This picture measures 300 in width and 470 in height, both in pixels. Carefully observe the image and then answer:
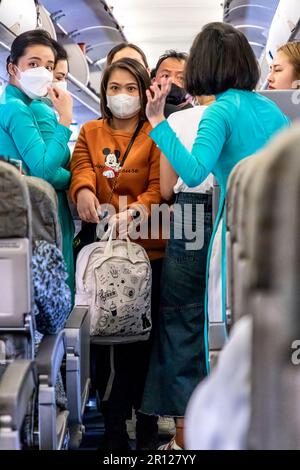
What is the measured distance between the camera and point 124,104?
297 cm

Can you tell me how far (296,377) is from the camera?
42.4 inches

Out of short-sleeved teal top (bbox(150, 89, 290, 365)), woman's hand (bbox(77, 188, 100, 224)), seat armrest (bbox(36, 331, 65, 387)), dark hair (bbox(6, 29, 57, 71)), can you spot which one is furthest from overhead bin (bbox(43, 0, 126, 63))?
seat armrest (bbox(36, 331, 65, 387))

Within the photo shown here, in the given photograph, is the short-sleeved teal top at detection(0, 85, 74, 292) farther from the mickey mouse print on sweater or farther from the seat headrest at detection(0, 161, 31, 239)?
the seat headrest at detection(0, 161, 31, 239)

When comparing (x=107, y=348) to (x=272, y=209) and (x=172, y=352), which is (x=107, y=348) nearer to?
(x=172, y=352)

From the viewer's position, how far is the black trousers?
2.96m

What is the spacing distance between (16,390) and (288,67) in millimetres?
2510

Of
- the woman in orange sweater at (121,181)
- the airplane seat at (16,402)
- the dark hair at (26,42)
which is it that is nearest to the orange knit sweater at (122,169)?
the woman in orange sweater at (121,181)

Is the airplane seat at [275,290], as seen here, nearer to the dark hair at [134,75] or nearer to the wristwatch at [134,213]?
the wristwatch at [134,213]

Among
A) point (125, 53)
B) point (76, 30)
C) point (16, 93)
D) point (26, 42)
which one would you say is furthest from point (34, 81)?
point (76, 30)

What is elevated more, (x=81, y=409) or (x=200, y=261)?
(x=200, y=261)

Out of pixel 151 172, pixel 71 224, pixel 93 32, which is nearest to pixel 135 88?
pixel 151 172

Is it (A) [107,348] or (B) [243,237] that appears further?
(A) [107,348]

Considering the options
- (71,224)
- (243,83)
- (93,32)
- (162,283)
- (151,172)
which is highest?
(93,32)

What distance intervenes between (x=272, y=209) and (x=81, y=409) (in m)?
1.64
